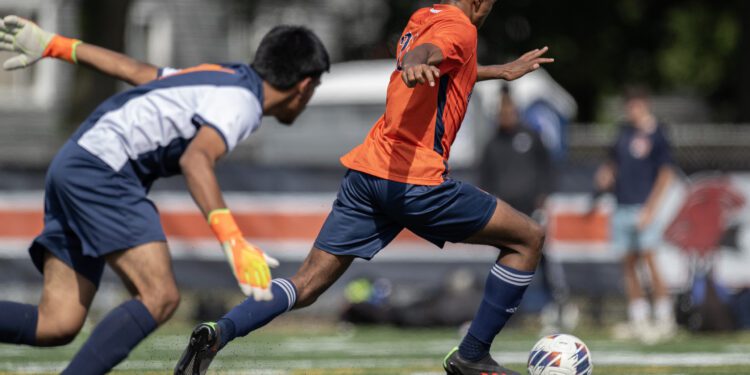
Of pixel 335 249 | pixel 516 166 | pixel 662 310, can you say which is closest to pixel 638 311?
pixel 662 310

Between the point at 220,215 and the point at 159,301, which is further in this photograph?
the point at 159,301

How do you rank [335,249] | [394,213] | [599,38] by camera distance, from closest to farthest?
1. [394,213]
2. [335,249]
3. [599,38]

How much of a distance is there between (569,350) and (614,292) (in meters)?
7.56

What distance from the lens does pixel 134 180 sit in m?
5.64

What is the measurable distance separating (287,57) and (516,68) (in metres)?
1.09

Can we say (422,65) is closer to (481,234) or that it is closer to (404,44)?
(404,44)

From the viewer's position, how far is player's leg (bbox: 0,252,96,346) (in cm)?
568

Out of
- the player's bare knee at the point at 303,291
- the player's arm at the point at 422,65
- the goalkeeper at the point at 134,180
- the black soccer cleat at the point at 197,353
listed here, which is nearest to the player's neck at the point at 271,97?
the goalkeeper at the point at 134,180

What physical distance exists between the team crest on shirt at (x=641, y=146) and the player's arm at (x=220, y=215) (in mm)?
7390

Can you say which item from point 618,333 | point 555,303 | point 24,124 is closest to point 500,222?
point 618,333

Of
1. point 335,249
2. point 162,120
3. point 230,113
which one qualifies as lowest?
point 335,249

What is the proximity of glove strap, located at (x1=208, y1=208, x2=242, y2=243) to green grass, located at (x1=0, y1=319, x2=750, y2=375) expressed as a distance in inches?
81.4

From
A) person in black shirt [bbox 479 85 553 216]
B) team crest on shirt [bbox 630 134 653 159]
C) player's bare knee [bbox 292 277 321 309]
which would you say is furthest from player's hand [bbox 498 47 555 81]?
team crest on shirt [bbox 630 134 653 159]

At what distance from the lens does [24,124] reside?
25266 millimetres
